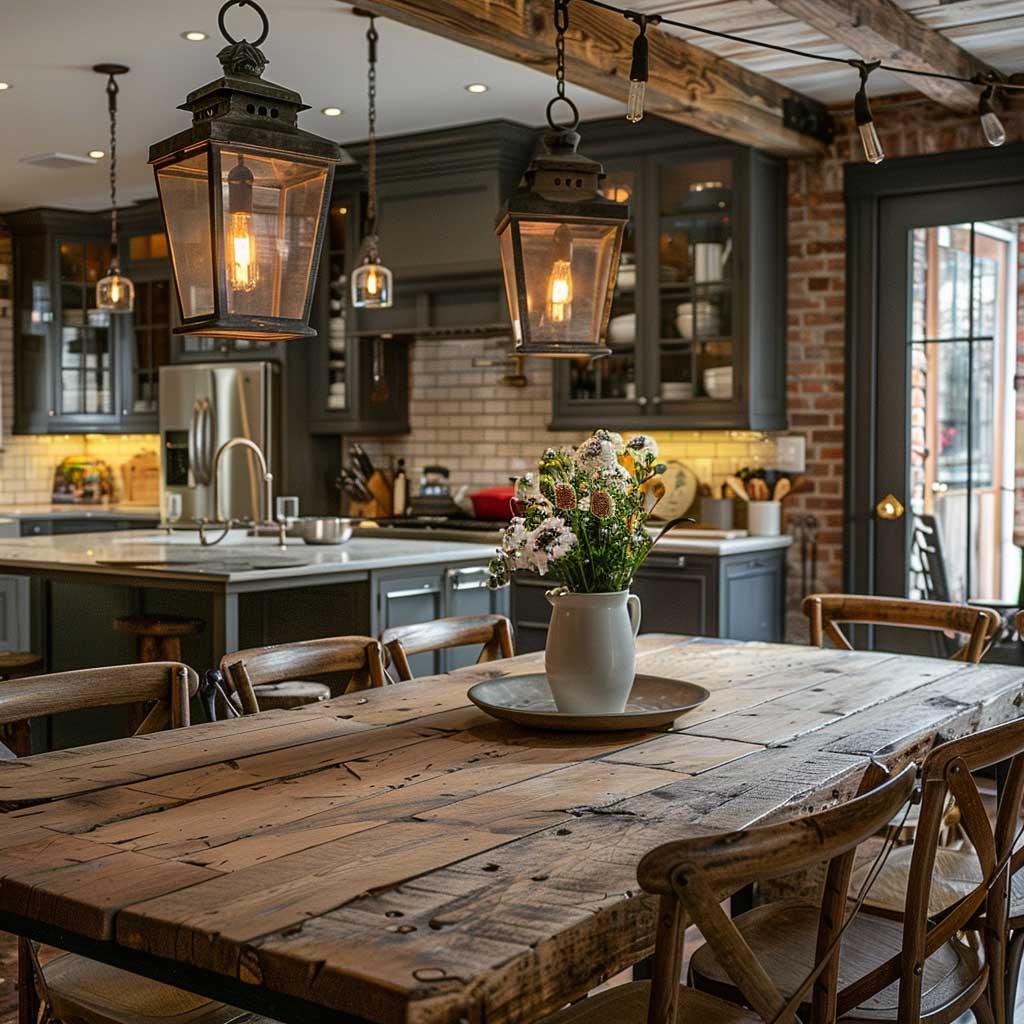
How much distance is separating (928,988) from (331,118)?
16.6 ft

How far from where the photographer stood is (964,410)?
5.48 meters

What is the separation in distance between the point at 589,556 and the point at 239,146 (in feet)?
2.97

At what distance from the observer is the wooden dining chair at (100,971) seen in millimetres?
1904

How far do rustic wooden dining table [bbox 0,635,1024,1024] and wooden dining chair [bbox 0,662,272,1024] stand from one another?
0.19 meters

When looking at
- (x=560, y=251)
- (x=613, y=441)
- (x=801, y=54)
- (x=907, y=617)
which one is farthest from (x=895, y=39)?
(x=613, y=441)

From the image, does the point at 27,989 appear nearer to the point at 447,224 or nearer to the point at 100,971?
the point at 100,971

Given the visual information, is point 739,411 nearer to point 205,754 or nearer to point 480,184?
point 480,184

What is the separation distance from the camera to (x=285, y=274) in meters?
1.98

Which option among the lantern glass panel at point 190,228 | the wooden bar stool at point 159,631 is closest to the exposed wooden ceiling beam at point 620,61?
the lantern glass panel at point 190,228

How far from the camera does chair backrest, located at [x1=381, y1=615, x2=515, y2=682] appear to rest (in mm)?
2988

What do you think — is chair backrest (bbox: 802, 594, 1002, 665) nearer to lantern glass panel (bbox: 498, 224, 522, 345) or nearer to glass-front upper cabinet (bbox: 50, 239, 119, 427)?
lantern glass panel (bbox: 498, 224, 522, 345)

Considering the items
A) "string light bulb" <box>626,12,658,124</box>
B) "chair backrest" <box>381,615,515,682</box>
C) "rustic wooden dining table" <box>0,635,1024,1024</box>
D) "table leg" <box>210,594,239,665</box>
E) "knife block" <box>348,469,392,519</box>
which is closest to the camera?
"rustic wooden dining table" <box>0,635,1024,1024</box>

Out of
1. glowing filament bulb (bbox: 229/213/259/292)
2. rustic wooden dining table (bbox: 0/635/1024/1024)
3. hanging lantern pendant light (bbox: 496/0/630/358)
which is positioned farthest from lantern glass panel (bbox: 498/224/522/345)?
rustic wooden dining table (bbox: 0/635/1024/1024)

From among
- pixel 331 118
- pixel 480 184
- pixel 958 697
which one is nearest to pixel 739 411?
pixel 480 184
